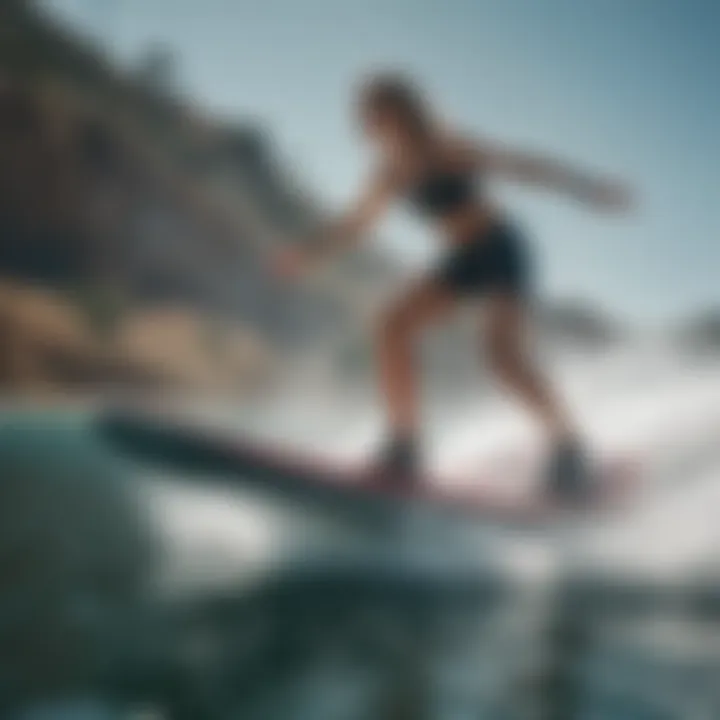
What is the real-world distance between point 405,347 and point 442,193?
0.21 metres

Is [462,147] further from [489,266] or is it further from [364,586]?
[364,586]

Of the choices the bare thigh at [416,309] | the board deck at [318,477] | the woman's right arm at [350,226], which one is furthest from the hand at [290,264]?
the board deck at [318,477]

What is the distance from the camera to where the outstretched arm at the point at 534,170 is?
6.31ft

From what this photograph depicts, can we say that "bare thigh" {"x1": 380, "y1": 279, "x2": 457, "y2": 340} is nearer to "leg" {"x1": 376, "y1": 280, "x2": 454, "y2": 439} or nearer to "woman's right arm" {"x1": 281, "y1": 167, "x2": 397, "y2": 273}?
"leg" {"x1": 376, "y1": 280, "x2": 454, "y2": 439}

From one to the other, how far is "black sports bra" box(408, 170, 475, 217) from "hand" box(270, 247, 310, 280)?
167 millimetres

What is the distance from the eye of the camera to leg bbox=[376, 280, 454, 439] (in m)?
1.90

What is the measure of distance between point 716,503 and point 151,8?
3.32 ft

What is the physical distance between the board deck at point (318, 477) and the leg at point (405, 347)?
0.27 feet

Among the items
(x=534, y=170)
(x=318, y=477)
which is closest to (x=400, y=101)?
(x=534, y=170)

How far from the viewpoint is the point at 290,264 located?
193cm

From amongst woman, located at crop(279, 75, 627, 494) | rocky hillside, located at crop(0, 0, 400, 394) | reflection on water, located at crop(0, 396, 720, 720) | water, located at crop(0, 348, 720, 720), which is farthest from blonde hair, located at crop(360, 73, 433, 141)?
reflection on water, located at crop(0, 396, 720, 720)

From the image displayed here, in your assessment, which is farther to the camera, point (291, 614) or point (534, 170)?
point (534, 170)

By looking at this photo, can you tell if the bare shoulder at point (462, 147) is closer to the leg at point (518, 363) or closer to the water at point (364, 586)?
the leg at point (518, 363)

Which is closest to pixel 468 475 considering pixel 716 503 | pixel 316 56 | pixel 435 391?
pixel 435 391
